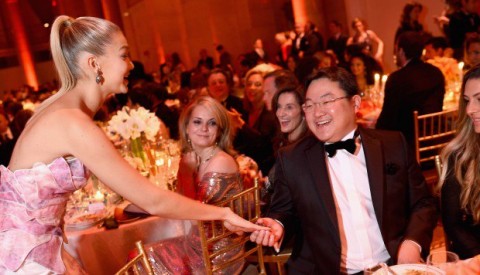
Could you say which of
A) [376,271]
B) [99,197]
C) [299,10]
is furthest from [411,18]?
[376,271]

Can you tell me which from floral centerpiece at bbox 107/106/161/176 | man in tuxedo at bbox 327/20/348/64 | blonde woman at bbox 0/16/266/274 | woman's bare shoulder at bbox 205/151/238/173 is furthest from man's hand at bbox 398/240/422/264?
man in tuxedo at bbox 327/20/348/64

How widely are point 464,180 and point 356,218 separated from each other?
1.55ft

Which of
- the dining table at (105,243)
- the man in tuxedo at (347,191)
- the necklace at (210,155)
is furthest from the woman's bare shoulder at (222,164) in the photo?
the man in tuxedo at (347,191)

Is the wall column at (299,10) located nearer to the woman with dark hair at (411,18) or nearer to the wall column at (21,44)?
the woman with dark hair at (411,18)

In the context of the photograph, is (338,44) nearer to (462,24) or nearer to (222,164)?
(462,24)

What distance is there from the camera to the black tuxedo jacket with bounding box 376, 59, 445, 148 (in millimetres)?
4199

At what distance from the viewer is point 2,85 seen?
876 inches

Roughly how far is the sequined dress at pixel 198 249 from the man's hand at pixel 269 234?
0.64m

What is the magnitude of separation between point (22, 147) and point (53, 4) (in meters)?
24.9

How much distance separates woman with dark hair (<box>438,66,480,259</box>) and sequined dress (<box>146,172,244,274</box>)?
114 centimetres

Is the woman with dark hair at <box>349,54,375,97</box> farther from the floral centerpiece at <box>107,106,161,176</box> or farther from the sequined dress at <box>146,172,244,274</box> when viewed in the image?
the sequined dress at <box>146,172,244,274</box>

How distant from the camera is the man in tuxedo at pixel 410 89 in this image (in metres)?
4.20

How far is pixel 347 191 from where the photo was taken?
2.12 m

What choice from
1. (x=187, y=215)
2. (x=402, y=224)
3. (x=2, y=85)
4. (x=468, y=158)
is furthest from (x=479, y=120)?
(x=2, y=85)
